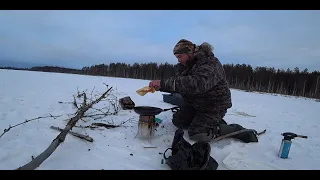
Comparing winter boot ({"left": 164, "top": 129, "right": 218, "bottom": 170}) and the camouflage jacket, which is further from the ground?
the camouflage jacket

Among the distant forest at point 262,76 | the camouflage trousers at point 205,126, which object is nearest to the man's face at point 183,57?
the camouflage trousers at point 205,126

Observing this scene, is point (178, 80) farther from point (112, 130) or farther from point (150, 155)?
point (112, 130)

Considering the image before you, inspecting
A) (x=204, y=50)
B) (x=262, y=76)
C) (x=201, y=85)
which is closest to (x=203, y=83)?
(x=201, y=85)

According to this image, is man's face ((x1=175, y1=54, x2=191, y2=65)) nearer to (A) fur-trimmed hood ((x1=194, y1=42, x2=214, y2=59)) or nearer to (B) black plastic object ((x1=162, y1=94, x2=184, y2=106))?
(A) fur-trimmed hood ((x1=194, y1=42, x2=214, y2=59))

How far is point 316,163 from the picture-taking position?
2.87 metres

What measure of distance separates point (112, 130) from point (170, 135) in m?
0.91

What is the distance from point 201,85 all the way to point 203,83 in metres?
0.04

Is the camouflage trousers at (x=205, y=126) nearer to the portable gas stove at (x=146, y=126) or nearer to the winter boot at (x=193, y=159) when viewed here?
the portable gas stove at (x=146, y=126)

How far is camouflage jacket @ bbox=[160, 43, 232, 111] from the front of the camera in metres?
3.00

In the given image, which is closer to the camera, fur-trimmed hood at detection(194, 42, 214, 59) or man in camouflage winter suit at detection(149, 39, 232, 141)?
man in camouflage winter suit at detection(149, 39, 232, 141)

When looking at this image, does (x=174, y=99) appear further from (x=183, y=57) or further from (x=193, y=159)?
(x=193, y=159)

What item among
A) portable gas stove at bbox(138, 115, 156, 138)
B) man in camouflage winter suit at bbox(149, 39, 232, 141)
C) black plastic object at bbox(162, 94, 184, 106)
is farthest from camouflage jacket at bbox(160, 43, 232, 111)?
black plastic object at bbox(162, 94, 184, 106)

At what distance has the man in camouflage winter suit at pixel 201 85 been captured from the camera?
3.01m
